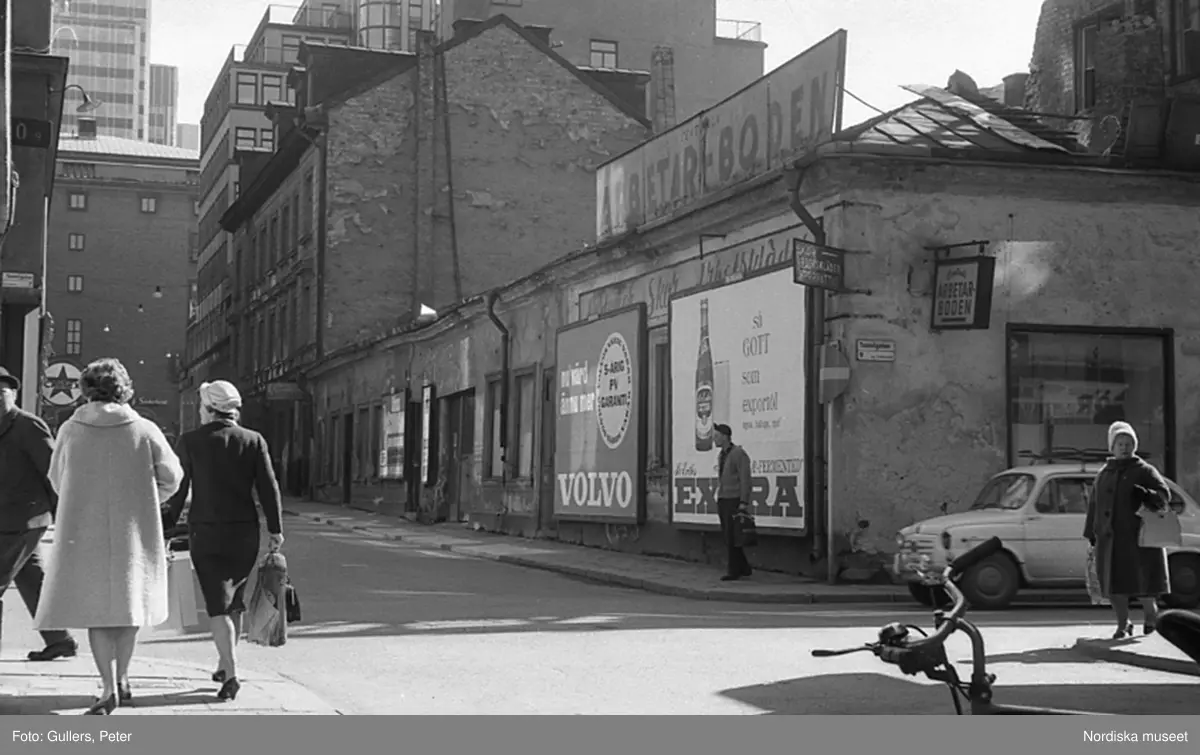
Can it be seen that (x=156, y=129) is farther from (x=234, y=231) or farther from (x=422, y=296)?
(x=234, y=231)

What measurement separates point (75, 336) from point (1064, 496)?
2601 cm

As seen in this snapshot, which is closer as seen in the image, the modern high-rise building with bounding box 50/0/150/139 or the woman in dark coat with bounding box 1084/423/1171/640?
the modern high-rise building with bounding box 50/0/150/139

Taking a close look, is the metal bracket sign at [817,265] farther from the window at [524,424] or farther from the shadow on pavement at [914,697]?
the window at [524,424]

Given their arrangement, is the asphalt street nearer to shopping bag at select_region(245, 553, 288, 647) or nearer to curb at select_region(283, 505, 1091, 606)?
curb at select_region(283, 505, 1091, 606)

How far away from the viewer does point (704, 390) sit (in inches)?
822

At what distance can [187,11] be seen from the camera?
9281 millimetres

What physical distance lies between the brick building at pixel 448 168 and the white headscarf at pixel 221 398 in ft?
111

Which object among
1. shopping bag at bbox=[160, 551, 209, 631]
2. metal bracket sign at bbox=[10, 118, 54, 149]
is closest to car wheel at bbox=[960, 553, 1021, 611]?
shopping bag at bbox=[160, 551, 209, 631]

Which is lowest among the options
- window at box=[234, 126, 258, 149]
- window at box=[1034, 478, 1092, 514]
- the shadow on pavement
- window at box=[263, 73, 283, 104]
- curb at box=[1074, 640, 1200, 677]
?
the shadow on pavement

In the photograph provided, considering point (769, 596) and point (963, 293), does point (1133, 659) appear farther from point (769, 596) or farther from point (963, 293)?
point (963, 293)

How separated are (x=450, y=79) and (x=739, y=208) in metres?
24.3

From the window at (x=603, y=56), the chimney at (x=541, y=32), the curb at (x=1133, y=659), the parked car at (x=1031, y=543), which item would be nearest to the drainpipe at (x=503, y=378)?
the parked car at (x=1031, y=543)

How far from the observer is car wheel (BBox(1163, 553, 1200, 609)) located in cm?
1508

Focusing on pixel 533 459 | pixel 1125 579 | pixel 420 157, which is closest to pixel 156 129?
pixel 1125 579
